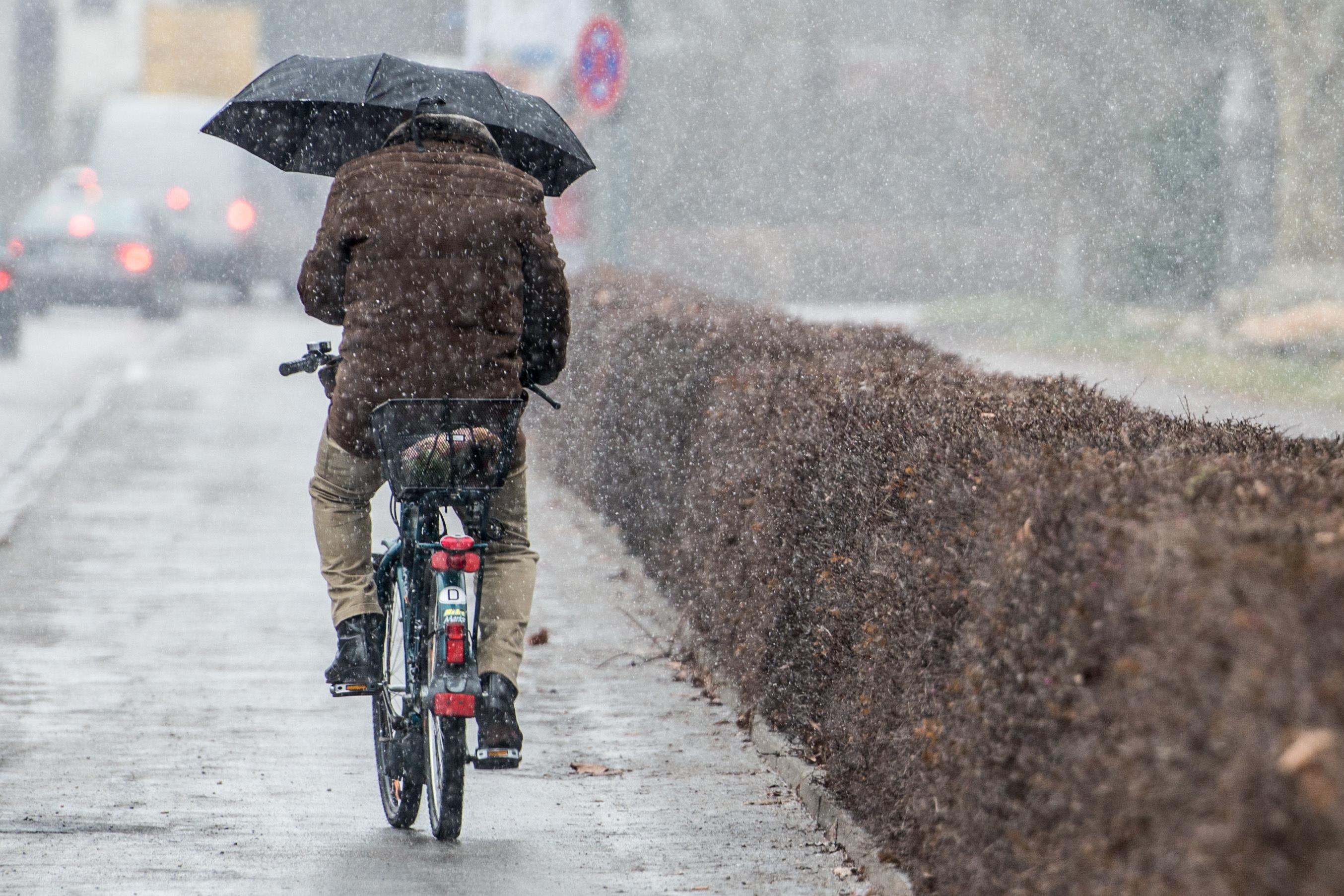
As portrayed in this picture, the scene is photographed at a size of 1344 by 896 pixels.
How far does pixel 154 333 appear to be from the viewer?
2439cm

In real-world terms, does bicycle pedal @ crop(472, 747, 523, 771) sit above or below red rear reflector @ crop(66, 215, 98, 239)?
below

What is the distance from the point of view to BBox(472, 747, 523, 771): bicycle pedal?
5188 mm

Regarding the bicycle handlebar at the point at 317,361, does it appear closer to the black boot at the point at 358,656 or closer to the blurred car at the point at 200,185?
the black boot at the point at 358,656

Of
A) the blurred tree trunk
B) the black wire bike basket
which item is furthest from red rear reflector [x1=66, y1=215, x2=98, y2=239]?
the black wire bike basket

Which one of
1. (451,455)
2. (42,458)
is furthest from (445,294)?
(42,458)

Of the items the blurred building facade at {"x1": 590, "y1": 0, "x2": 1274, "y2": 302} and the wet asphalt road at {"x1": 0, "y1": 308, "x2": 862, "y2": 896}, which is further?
the blurred building facade at {"x1": 590, "y1": 0, "x2": 1274, "y2": 302}

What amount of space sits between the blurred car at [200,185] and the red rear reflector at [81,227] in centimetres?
142

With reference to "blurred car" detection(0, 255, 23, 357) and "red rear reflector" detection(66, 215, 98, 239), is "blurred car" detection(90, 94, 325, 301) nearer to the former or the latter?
"red rear reflector" detection(66, 215, 98, 239)

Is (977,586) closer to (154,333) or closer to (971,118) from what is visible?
(154,333)

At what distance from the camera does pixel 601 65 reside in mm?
14664

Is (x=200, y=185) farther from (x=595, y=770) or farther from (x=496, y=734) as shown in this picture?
(x=496, y=734)

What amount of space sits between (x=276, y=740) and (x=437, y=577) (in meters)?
1.71

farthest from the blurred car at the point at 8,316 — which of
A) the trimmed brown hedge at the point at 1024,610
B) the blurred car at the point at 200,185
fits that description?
the trimmed brown hedge at the point at 1024,610

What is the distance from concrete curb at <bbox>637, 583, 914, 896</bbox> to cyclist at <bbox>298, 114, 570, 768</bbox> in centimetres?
96
